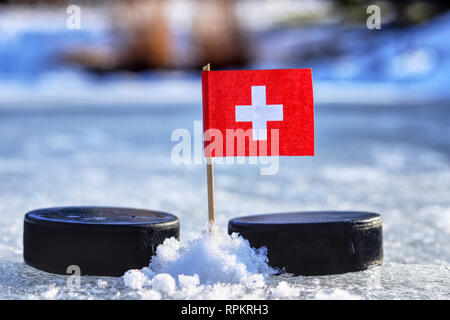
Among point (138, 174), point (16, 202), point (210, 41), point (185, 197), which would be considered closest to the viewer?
point (16, 202)

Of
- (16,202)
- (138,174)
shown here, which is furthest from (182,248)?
(138,174)

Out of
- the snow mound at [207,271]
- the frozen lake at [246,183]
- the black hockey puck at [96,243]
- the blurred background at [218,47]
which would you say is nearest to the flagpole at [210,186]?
the snow mound at [207,271]

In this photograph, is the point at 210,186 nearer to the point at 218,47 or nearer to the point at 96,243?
the point at 96,243

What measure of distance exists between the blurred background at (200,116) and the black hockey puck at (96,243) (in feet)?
0.33

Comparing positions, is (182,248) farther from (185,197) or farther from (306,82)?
(185,197)

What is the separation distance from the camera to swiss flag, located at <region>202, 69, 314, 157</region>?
2.62 m

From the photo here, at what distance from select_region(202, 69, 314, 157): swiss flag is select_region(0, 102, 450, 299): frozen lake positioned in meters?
0.48

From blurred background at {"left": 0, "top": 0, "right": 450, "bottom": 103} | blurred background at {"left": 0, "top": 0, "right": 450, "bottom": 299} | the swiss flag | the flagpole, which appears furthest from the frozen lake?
blurred background at {"left": 0, "top": 0, "right": 450, "bottom": 103}

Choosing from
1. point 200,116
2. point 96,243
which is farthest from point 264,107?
point 200,116

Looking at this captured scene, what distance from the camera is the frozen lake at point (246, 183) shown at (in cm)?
255

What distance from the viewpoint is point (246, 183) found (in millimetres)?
5605

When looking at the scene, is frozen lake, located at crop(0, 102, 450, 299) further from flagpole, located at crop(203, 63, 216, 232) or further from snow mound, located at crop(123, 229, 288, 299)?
flagpole, located at crop(203, 63, 216, 232)

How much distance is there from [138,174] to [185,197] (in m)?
1.17
